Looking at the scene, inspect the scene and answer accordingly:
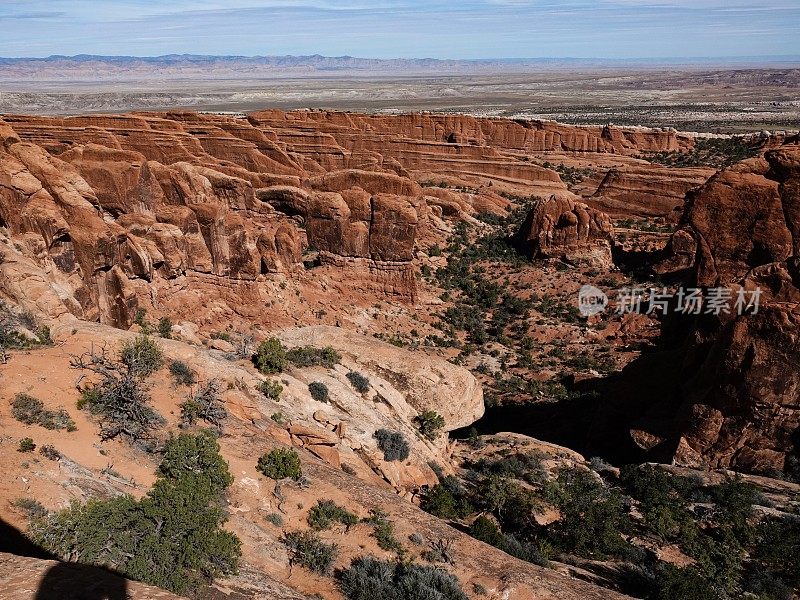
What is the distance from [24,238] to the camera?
862 inches

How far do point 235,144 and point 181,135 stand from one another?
4.20 meters

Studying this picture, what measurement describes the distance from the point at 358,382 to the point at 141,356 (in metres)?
7.22

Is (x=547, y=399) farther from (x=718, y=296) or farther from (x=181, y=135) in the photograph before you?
(x=181, y=135)

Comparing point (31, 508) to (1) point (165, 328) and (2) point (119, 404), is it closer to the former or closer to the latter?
(2) point (119, 404)

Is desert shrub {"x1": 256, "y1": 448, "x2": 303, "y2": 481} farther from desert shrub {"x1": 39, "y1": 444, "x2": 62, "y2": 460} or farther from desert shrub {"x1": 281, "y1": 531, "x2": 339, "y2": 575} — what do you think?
desert shrub {"x1": 39, "y1": 444, "x2": 62, "y2": 460}

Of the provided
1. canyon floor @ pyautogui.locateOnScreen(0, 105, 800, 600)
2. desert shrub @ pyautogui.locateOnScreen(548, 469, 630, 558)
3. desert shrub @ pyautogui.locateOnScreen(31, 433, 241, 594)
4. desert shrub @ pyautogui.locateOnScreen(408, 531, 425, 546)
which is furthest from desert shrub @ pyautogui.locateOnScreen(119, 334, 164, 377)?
desert shrub @ pyautogui.locateOnScreen(548, 469, 630, 558)

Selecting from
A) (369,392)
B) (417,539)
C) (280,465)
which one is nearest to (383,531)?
(417,539)

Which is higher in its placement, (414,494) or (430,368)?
(430,368)

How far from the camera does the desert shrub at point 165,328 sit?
73.4 ft

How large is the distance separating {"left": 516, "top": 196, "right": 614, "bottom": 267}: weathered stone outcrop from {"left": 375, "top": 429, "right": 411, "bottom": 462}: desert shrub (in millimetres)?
28845

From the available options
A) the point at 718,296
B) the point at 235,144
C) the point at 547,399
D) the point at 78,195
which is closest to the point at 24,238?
the point at 78,195

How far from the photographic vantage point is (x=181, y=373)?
1530cm

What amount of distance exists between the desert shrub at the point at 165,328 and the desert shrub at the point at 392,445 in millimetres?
9465

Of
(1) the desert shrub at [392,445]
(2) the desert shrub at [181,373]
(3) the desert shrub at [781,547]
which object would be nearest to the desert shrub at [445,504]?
(1) the desert shrub at [392,445]
